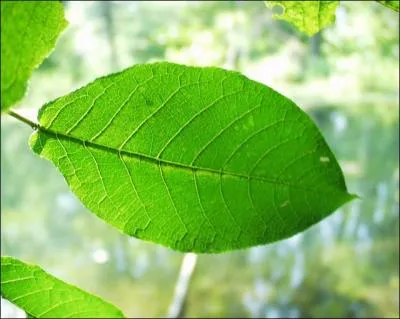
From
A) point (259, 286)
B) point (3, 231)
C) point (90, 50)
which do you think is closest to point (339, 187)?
point (259, 286)

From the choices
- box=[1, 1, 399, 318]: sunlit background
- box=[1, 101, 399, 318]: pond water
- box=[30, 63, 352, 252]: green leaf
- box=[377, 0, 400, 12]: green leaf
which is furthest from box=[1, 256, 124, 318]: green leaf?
box=[1, 101, 399, 318]: pond water

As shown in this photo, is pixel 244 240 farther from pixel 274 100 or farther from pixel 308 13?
pixel 308 13

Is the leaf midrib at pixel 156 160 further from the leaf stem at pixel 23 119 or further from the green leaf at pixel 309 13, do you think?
the green leaf at pixel 309 13

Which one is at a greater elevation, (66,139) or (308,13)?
(308,13)

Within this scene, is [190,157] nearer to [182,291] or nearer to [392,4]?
[392,4]

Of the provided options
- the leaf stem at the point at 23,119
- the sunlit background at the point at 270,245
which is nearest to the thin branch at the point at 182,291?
the sunlit background at the point at 270,245

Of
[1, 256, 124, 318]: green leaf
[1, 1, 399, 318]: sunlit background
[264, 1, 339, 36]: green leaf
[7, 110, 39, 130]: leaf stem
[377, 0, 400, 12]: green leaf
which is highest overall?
[1, 1, 399, 318]: sunlit background

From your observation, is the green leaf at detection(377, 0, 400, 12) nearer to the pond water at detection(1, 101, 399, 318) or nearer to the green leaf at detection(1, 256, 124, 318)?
the green leaf at detection(1, 256, 124, 318)
